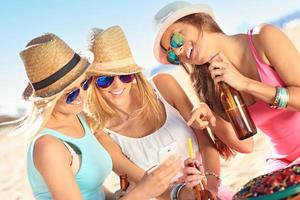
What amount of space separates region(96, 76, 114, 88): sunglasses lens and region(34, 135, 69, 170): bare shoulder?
0.25 m

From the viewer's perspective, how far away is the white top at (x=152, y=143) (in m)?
1.80

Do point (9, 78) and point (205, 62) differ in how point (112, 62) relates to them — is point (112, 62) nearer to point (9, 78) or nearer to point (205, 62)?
point (205, 62)

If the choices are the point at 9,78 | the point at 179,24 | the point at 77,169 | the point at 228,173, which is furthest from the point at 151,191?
the point at 9,78

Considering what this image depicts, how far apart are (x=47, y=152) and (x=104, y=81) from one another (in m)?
0.32

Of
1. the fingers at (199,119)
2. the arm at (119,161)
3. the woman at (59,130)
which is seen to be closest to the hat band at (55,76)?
the woman at (59,130)

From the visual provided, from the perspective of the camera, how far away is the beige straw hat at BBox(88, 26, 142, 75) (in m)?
1.76

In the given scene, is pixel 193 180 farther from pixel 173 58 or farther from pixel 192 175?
pixel 173 58

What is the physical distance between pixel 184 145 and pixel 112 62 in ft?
1.05

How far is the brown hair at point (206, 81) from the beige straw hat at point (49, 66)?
0.33m

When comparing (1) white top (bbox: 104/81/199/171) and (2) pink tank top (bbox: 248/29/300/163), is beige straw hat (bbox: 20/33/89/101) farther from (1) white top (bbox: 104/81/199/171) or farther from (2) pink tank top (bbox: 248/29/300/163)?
(2) pink tank top (bbox: 248/29/300/163)

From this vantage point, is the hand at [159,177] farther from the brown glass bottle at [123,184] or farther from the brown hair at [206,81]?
the brown hair at [206,81]

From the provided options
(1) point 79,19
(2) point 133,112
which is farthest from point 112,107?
(1) point 79,19

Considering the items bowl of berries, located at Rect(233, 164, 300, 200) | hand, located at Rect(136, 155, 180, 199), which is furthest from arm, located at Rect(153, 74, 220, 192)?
bowl of berries, located at Rect(233, 164, 300, 200)

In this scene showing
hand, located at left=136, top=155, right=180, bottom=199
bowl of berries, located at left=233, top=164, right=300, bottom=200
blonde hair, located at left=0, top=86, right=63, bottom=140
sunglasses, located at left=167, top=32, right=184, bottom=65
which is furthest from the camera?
sunglasses, located at left=167, top=32, right=184, bottom=65
